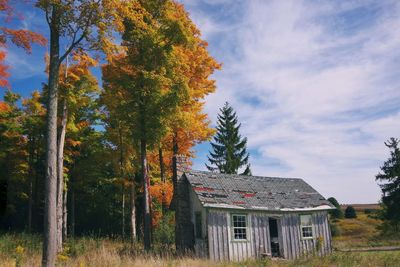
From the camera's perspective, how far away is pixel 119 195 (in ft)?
102

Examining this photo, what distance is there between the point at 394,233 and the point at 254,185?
19.4 metres

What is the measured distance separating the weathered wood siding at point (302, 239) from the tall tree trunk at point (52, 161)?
12709 mm

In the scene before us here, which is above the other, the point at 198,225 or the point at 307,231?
the point at 198,225

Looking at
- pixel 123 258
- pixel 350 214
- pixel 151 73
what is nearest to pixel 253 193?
pixel 151 73

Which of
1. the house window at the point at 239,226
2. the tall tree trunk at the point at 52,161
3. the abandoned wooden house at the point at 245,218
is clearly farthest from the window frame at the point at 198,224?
the tall tree trunk at the point at 52,161

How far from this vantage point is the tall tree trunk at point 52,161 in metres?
11.4

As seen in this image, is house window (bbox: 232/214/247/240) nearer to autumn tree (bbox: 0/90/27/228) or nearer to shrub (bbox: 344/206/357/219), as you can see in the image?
autumn tree (bbox: 0/90/27/228)

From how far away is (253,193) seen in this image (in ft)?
68.3

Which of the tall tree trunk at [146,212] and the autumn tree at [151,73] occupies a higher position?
the autumn tree at [151,73]

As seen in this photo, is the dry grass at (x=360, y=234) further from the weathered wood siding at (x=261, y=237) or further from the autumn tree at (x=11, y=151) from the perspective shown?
the autumn tree at (x=11, y=151)

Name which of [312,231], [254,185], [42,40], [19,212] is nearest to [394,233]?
[312,231]

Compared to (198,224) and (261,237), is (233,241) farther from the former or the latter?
(198,224)

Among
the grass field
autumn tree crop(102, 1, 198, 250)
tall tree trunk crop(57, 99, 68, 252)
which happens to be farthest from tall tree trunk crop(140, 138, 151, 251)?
tall tree trunk crop(57, 99, 68, 252)

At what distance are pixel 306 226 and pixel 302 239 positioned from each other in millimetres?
817
